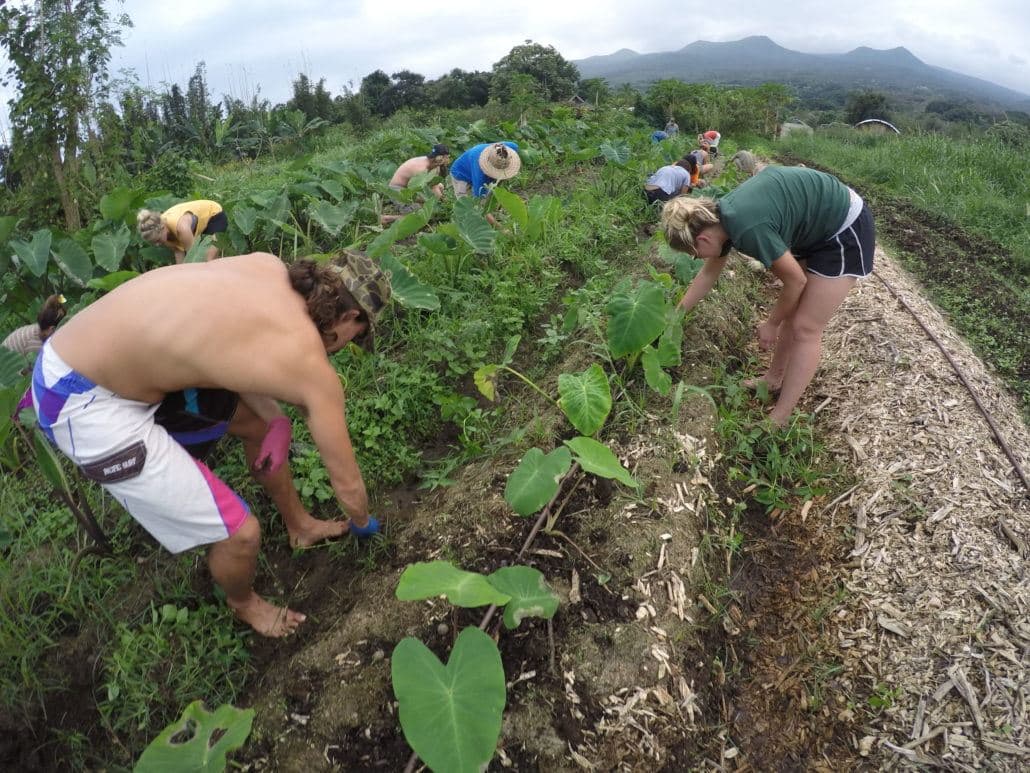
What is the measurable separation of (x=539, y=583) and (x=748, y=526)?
116 cm

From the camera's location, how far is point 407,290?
3.01 m

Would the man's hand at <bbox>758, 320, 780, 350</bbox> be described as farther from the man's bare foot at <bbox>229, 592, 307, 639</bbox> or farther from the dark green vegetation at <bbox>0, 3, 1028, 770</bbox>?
the man's bare foot at <bbox>229, 592, 307, 639</bbox>

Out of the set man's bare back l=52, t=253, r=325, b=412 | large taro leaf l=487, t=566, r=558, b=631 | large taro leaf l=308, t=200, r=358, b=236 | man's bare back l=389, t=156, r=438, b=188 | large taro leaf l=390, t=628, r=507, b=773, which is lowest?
large taro leaf l=487, t=566, r=558, b=631

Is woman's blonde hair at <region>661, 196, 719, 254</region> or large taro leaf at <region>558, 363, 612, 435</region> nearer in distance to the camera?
large taro leaf at <region>558, 363, 612, 435</region>

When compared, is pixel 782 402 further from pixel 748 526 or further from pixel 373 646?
pixel 373 646

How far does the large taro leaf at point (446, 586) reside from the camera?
1326 mm

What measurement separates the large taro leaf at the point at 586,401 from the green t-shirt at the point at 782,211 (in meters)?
0.75

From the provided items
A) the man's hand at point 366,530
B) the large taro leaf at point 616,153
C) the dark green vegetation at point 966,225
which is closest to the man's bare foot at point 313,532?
the man's hand at point 366,530

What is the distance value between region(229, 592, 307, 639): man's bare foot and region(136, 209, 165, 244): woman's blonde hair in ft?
10.0

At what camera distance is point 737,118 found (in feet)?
50.2

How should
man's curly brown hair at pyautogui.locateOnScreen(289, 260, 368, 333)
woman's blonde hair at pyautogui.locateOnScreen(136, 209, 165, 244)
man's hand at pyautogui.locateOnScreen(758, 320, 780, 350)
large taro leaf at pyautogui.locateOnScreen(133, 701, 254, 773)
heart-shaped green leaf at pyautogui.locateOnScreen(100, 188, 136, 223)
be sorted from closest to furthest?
large taro leaf at pyautogui.locateOnScreen(133, 701, 254, 773)
man's curly brown hair at pyautogui.locateOnScreen(289, 260, 368, 333)
man's hand at pyautogui.locateOnScreen(758, 320, 780, 350)
woman's blonde hair at pyautogui.locateOnScreen(136, 209, 165, 244)
heart-shaped green leaf at pyautogui.locateOnScreen(100, 188, 136, 223)

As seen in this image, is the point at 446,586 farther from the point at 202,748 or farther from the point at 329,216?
the point at 329,216

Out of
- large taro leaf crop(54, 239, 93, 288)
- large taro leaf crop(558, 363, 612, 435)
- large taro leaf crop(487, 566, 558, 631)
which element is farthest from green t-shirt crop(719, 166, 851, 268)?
large taro leaf crop(54, 239, 93, 288)

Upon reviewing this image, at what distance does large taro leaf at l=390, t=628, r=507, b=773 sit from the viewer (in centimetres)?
116
